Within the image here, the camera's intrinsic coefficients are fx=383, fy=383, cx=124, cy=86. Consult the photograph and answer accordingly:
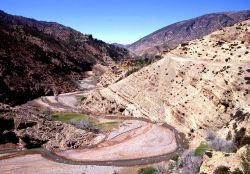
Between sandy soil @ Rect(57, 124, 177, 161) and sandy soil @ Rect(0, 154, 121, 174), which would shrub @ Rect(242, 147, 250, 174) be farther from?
sandy soil @ Rect(57, 124, 177, 161)

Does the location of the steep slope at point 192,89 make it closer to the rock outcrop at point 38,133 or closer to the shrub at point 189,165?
the shrub at point 189,165

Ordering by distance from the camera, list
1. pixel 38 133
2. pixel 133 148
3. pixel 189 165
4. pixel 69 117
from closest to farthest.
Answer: pixel 189 165 < pixel 133 148 < pixel 38 133 < pixel 69 117

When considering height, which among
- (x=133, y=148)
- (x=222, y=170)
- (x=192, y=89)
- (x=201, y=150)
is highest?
(x=192, y=89)

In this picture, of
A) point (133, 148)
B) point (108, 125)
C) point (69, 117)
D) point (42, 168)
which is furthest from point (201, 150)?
point (69, 117)

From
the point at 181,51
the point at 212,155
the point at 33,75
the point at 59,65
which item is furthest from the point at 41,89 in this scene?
the point at 212,155

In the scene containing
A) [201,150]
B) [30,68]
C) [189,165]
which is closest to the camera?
[189,165]

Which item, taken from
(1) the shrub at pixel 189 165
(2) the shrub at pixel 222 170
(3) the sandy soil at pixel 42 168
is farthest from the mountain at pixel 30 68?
(2) the shrub at pixel 222 170

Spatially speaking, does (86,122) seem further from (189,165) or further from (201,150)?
(189,165)

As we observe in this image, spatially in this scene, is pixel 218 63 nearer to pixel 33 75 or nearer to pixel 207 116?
pixel 207 116

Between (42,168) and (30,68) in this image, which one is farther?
(30,68)
